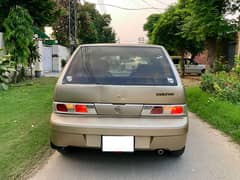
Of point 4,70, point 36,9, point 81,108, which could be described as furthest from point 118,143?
point 36,9

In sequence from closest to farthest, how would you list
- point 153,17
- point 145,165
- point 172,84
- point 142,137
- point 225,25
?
1. point 142,137
2. point 172,84
3. point 145,165
4. point 225,25
5. point 153,17

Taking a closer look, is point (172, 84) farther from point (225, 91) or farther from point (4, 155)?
point (225, 91)

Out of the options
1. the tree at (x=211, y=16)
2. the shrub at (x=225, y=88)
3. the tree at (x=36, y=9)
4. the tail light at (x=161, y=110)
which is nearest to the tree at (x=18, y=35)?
the tree at (x=36, y=9)

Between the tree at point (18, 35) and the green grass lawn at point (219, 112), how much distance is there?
796cm

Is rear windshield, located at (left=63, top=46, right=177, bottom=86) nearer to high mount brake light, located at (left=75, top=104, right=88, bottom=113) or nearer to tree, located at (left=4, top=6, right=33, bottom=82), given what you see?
high mount brake light, located at (left=75, top=104, right=88, bottom=113)

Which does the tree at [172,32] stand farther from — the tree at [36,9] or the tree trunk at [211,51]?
the tree at [36,9]

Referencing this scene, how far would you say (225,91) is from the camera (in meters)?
7.84

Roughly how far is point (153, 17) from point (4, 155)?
32004 millimetres

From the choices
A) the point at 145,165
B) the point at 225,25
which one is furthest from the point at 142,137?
the point at 225,25

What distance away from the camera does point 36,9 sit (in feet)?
51.9

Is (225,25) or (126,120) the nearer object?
(126,120)

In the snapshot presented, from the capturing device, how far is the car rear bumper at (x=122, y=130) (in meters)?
3.70

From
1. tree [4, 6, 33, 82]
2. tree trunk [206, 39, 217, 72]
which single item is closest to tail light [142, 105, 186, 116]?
tree [4, 6, 33, 82]

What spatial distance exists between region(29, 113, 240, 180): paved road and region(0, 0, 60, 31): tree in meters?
12.1
